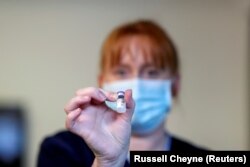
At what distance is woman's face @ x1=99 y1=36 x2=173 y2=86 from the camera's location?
0.80 m

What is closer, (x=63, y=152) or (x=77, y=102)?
(x=77, y=102)

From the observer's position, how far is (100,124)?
517 mm

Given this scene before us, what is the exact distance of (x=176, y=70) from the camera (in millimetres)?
906

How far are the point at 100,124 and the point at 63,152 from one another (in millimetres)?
226

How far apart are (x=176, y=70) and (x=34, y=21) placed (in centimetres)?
52

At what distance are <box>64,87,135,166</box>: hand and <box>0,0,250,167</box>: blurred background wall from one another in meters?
0.59

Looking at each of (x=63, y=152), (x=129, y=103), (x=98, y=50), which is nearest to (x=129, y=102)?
(x=129, y=103)

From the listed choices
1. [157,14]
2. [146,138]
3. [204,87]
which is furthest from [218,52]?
[146,138]

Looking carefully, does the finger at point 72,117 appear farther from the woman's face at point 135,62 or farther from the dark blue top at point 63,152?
the woman's face at point 135,62

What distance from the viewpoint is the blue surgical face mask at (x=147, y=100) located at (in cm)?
79

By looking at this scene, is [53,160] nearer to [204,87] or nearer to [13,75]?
[13,75]

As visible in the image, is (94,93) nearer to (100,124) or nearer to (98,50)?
(100,124)

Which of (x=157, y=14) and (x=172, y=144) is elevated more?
(x=157, y=14)

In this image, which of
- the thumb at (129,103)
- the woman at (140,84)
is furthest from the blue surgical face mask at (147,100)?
the thumb at (129,103)
